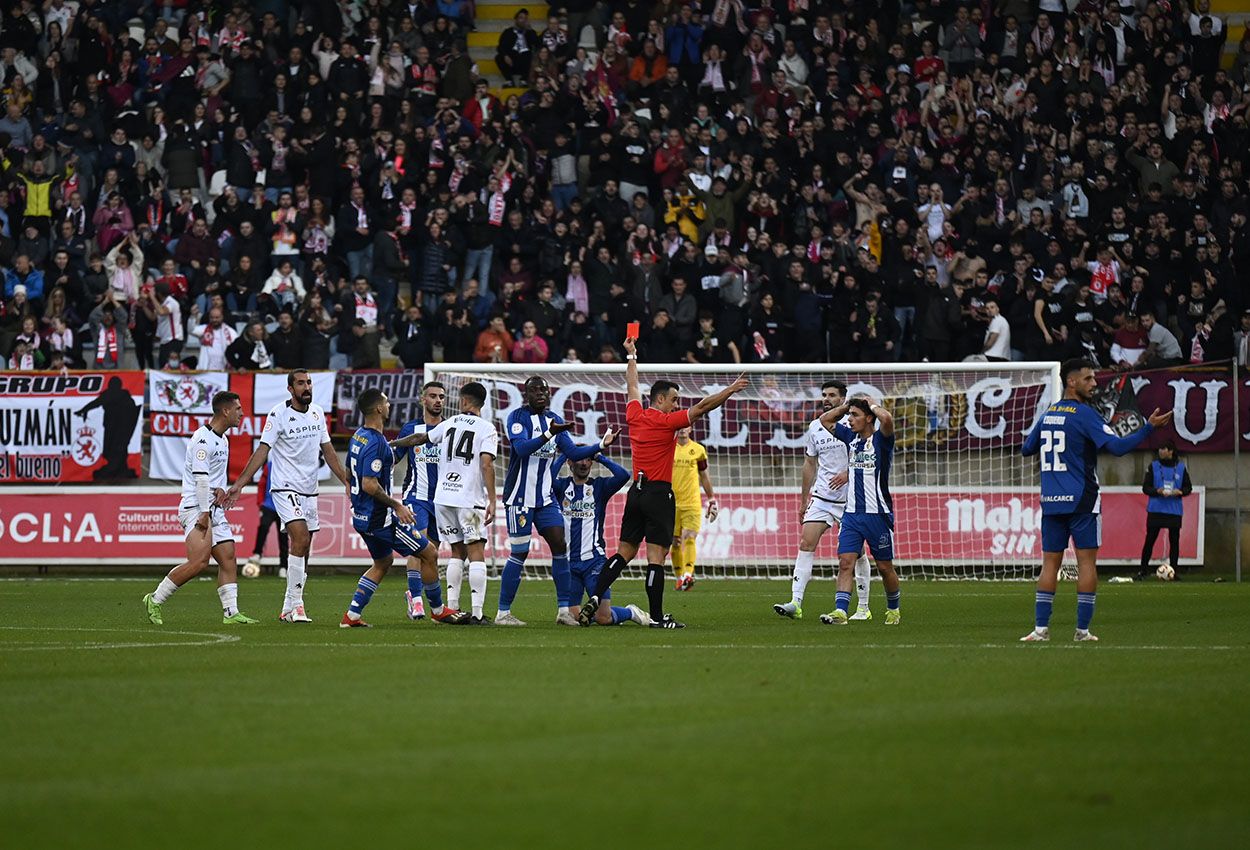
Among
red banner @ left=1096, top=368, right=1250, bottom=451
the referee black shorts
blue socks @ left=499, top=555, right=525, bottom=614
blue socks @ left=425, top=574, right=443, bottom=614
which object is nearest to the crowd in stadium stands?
red banner @ left=1096, top=368, right=1250, bottom=451

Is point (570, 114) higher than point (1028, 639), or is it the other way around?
point (570, 114)

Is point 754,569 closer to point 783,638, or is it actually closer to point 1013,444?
point 1013,444

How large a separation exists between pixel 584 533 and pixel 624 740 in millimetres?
8220

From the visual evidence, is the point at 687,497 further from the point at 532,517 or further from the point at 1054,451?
the point at 1054,451

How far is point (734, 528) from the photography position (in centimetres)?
2770

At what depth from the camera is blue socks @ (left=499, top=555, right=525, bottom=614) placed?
16.5 m

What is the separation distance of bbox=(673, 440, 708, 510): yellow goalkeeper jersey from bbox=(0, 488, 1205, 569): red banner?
3775 mm

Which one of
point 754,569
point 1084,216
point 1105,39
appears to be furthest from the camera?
point 1105,39

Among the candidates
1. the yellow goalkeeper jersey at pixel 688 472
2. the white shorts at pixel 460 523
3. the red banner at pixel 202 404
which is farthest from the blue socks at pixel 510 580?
the red banner at pixel 202 404

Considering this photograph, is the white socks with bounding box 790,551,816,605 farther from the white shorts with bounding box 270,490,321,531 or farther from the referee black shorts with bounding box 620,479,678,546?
the white shorts with bounding box 270,490,321,531

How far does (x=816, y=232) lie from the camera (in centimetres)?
2916

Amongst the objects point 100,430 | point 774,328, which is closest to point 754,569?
point 774,328

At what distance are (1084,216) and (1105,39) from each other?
4500 mm

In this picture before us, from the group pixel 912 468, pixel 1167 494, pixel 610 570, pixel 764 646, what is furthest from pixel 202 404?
pixel 764 646
